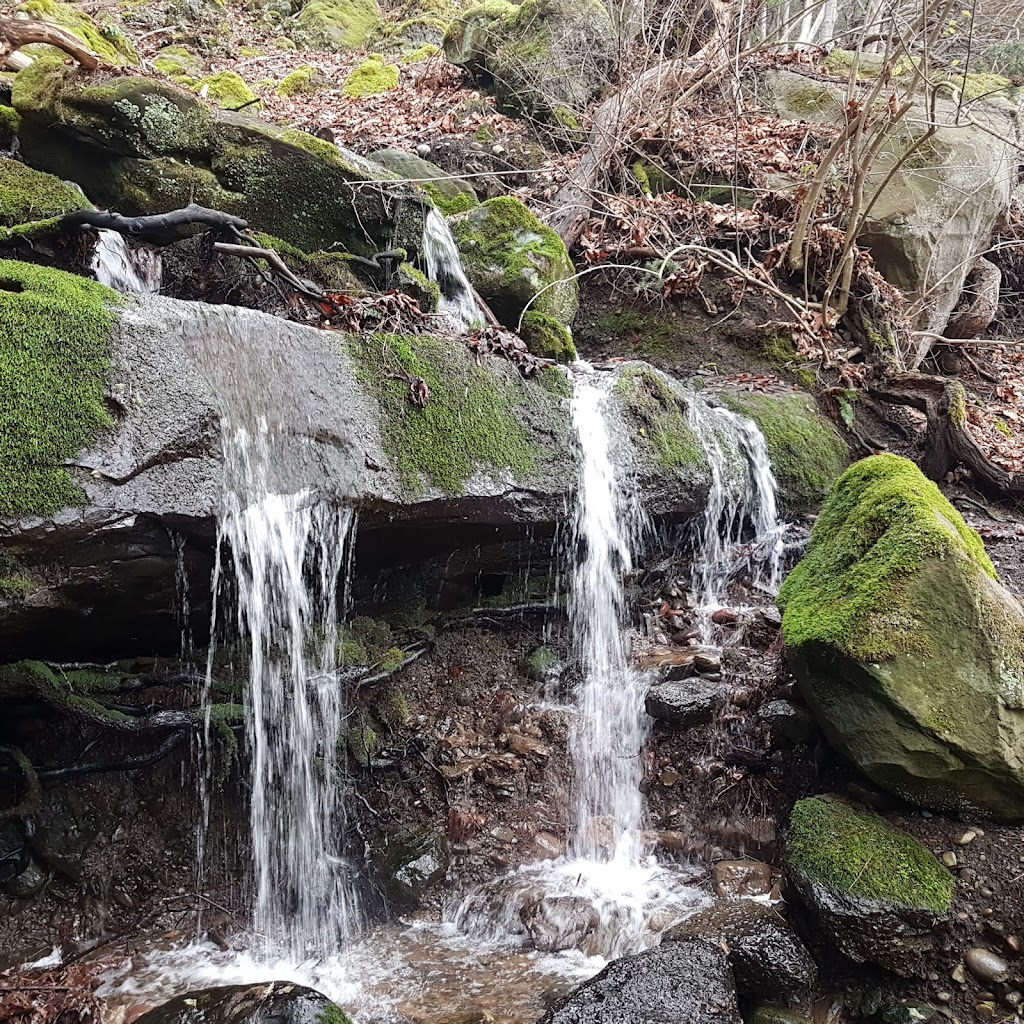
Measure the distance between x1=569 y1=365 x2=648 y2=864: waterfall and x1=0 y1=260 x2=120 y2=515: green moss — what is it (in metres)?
3.05

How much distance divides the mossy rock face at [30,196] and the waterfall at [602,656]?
11.7 feet

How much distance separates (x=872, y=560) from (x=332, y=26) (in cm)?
1855

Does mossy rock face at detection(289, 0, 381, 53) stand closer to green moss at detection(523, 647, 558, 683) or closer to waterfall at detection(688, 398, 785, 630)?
waterfall at detection(688, 398, 785, 630)

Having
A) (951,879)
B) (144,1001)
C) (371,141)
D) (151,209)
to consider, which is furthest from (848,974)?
(371,141)

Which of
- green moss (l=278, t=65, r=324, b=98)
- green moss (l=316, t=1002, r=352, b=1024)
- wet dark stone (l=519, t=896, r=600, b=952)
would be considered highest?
green moss (l=278, t=65, r=324, b=98)

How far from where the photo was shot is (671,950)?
9.78ft

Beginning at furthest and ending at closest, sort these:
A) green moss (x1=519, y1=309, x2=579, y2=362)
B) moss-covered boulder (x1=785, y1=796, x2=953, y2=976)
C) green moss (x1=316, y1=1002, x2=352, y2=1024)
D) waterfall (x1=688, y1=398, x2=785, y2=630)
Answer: green moss (x1=519, y1=309, x2=579, y2=362) → waterfall (x1=688, y1=398, x2=785, y2=630) → moss-covered boulder (x1=785, y1=796, x2=953, y2=976) → green moss (x1=316, y1=1002, x2=352, y2=1024)

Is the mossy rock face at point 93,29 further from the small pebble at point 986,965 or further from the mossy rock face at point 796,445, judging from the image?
the small pebble at point 986,965

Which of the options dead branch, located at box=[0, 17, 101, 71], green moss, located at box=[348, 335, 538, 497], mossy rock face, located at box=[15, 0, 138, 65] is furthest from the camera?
mossy rock face, located at box=[15, 0, 138, 65]

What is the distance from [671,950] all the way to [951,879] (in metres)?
1.22

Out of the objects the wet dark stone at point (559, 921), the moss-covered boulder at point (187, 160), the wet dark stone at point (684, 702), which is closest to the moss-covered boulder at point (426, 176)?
the moss-covered boulder at point (187, 160)

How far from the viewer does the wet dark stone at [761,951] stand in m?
2.97

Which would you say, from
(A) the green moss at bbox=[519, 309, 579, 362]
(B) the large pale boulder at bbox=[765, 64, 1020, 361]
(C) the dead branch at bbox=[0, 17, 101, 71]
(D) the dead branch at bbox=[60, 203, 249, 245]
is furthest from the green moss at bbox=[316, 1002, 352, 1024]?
(B) the large pale boulder at bbox=[765, 64, 1020, 361]

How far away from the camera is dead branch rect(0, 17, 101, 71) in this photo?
5449 millimetres
